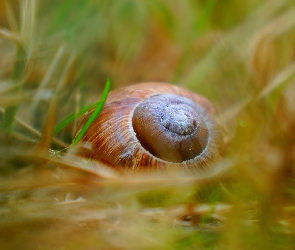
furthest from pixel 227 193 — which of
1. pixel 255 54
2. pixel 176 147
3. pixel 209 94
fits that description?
pixel 255 54

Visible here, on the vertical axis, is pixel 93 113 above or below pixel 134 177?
above

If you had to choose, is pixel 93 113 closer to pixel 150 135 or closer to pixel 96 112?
pixel 96 112

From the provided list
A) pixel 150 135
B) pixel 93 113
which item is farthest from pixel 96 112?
pixel 150 135

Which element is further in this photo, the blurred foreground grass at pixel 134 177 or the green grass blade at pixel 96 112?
the green grass blade at pixel 96 112

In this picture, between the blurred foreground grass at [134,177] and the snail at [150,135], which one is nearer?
the blurred foreground grass at [134,177]

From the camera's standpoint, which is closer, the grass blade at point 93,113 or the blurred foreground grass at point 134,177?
the blurred foreground grass at point 134,177
